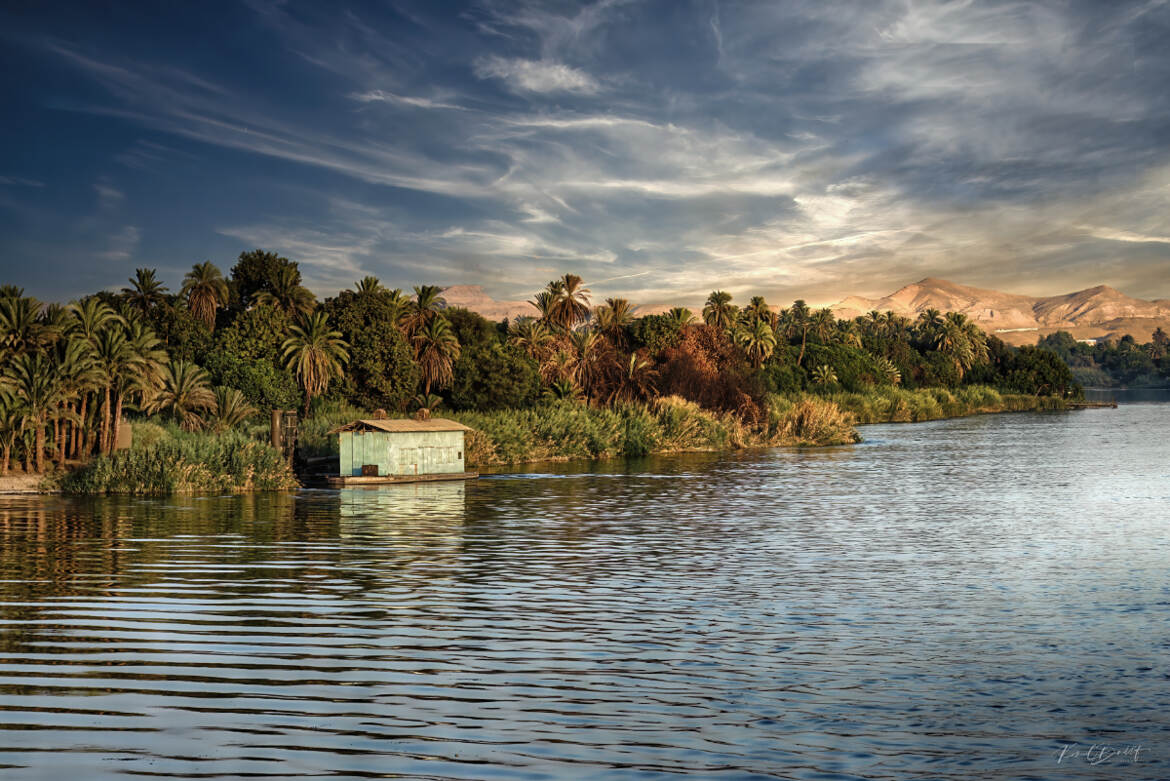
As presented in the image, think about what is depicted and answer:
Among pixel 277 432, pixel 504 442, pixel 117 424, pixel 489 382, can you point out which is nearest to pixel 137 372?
pixel 117 424

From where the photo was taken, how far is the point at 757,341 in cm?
12169

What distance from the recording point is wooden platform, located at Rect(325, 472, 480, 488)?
40.6 m

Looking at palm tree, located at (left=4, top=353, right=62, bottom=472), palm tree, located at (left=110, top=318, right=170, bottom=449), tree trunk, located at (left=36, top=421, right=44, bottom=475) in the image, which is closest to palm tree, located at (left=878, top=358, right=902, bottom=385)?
palm tree, located at (left=110, top=318, right=170, bottom=449)

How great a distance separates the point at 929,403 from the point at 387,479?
96.6m

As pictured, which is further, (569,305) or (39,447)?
(569,305)

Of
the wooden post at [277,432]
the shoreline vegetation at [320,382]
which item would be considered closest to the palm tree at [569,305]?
the shoreline vegetation at [320,382]

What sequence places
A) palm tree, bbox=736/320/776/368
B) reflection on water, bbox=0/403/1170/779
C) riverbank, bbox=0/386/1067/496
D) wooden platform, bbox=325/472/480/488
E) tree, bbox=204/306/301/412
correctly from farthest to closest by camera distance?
1. palm tree, bbox=736/320/776/368
2. tree, bbox=204/306/301/412
3. wooden platform, bbox=325/472/480/488
4. riverbank, bbox=0/386/1067/496
5. reflection on water, bbox=0/403/1170/779

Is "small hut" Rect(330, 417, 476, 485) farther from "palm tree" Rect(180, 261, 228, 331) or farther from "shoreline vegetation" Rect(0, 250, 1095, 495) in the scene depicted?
"palm tree" Rect(180, 261, 228, 331)

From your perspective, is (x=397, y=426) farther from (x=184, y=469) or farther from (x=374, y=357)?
(x=374, y=357)

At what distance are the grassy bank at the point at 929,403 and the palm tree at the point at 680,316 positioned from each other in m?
18.7

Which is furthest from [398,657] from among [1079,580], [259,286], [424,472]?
[259,286]

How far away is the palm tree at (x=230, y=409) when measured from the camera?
159ft
